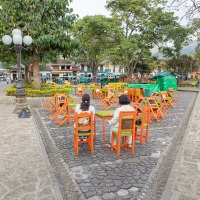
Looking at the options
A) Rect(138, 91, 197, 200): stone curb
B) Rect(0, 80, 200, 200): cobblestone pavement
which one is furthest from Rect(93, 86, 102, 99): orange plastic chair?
Rect(138, 91, 197, 200): stone curb

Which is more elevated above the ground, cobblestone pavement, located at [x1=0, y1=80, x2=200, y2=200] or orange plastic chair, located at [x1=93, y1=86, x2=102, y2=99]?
orange plastic chair, located at [x1=93, y1=86, x2=102, y2=99]

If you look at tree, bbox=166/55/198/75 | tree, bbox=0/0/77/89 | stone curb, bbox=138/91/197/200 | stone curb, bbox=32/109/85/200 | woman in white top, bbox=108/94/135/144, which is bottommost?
stone curb, bbox=32/109/85/200

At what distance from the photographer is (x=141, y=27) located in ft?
84.2

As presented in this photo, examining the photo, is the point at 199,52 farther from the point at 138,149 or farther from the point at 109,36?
the point at 138,149

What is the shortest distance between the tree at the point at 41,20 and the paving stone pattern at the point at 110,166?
8.28m

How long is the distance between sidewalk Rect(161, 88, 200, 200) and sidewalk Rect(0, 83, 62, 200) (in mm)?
1744

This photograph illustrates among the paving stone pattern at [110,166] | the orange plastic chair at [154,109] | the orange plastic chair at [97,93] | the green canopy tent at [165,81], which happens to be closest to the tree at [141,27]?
the green canopy tent at [165,81]

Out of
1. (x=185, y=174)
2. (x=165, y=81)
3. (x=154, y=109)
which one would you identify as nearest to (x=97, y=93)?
(x=154, y=109)

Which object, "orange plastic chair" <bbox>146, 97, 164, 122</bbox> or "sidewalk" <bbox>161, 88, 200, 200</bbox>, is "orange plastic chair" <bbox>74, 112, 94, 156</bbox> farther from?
"orange plastic chair" <bbox>146, 97, 164, 122</bbox>

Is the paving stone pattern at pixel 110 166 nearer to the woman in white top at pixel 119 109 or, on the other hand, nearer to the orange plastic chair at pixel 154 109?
the woman in white top at pixel 119 109

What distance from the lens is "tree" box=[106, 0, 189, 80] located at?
24.2 metres

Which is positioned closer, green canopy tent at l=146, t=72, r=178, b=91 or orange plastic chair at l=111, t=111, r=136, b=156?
orange plastic chair at l=111, t=111, r=136, b=156

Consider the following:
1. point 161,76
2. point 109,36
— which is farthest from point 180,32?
point 109,36

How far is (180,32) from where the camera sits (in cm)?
2691
